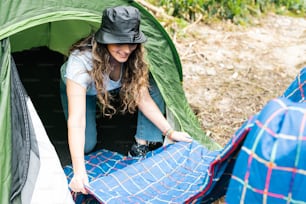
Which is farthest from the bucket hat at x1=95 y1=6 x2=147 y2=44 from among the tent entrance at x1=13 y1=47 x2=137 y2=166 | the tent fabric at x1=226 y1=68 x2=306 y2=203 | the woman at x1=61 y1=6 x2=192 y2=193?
the tent fabric at x1=226 y1=68 x2=306 y2=203

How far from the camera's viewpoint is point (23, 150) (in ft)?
6.07

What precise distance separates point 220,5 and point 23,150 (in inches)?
131

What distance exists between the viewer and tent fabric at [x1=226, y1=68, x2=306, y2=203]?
44.6 inches

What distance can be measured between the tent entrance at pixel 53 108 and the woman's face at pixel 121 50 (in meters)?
0.65

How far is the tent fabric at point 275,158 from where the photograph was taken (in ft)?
3.71

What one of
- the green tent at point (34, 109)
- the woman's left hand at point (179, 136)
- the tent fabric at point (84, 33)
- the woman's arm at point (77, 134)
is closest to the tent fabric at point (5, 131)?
the green tent at point (34, 109)

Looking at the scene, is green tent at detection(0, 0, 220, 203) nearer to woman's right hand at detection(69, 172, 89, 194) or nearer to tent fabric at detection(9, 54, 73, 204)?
tent fabric at detection(9, 54, 73, 204)

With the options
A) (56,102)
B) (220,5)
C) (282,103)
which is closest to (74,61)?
(56,102)

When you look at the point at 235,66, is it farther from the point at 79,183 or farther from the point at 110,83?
the point at 79,183

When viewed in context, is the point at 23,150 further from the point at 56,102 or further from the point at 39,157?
Result: the point at 56,102

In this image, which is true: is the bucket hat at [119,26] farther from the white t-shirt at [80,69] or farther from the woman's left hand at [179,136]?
the woman's left hand at [179,136]

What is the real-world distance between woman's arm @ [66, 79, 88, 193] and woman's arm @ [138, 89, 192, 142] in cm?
38

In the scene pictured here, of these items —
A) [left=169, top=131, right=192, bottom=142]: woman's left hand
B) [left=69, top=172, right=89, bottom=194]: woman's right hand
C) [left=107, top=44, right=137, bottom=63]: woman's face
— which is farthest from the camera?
[left=169, top=131, right=192, bottom=142]: woman's left hand

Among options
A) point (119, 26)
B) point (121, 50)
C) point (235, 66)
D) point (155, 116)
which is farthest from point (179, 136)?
point (235, 66)
